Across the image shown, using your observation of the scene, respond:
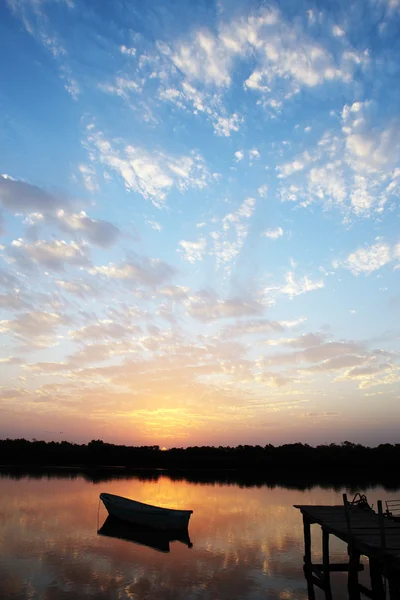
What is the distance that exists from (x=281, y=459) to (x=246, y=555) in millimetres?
81188

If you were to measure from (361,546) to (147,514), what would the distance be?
70.1 ft

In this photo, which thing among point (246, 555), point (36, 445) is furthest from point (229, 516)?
point (36, 445)

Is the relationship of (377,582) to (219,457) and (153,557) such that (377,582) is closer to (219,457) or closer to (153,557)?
(153,557)

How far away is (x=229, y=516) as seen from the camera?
3553 centimetres

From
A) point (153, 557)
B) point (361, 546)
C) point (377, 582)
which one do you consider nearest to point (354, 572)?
point (377, 582)

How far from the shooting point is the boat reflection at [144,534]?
1013 inches

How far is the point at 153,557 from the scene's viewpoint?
72.7 ft

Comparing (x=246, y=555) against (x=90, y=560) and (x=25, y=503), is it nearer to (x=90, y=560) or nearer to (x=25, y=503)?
(x=90, y=560)

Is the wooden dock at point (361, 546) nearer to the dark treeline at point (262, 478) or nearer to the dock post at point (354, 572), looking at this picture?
the dock post at point (354, 572)

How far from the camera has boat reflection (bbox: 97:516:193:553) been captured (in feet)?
84.4

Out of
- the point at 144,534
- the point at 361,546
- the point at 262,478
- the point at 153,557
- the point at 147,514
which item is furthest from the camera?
the point at 262,478

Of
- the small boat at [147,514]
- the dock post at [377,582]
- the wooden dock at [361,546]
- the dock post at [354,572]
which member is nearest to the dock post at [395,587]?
the wooden dock at [361,546]

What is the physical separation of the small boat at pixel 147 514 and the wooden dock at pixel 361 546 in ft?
39.2

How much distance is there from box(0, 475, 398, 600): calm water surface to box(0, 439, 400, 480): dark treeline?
189ft
